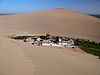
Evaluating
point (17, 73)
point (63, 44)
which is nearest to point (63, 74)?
point (17, 73)

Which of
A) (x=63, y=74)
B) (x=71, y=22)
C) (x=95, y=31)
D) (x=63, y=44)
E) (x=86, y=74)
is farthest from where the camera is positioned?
(x=71, y=22)

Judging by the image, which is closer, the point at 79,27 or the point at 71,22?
the point at 79,27

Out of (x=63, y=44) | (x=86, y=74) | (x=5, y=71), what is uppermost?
(x=5, y=71)

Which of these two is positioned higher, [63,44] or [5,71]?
[5,71]

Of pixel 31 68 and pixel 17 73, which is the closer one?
pixel 17 73

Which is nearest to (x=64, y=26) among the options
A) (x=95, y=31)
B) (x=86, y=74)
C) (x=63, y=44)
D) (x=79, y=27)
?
(x=79, y=27)

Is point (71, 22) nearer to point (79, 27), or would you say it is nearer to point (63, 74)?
point (79, 27)

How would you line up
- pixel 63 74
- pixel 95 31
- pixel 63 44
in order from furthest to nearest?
pixel 95 31, pixel 63 44, pixel 63 74

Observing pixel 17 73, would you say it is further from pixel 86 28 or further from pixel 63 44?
pixel 86 28

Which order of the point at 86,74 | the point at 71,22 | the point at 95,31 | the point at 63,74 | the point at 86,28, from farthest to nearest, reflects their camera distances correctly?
the point at 71,22 < the point at 86,28 < the point at 95,31 < the point at 86,74 < the point at 63,74
